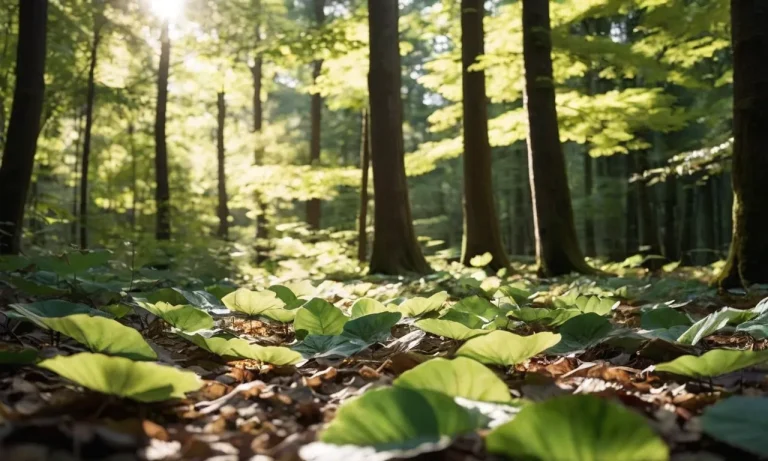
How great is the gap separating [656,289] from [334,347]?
2.86m

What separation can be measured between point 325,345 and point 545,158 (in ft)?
17.5

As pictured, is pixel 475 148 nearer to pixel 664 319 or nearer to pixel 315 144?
pixel 664 319

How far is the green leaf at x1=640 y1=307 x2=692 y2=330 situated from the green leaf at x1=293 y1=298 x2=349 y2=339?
918mm

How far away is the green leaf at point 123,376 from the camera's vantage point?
86cm

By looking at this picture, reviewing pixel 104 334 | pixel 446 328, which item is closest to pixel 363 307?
pixel 446 328

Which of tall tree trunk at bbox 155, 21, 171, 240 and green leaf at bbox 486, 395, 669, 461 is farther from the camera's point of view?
tall tree trunk at bbox 155, 21, 171, 240

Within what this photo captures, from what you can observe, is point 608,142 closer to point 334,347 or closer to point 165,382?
point 334,347

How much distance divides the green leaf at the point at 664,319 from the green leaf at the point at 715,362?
28.1 inches

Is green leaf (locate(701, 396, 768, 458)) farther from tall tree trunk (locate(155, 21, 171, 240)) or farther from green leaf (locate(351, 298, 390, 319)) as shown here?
tall tree trunk (locate(155, 21, 171, 240))

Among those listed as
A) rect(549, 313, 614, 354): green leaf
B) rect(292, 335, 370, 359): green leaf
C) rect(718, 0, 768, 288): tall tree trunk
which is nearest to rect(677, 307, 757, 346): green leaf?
rect(549, 313, 614, 354): green leaf

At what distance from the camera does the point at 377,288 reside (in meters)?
4.61

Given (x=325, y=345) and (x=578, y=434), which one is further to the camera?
(x=325, y=345)

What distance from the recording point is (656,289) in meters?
3.64

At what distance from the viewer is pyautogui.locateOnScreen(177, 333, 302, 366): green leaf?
1273 mm
